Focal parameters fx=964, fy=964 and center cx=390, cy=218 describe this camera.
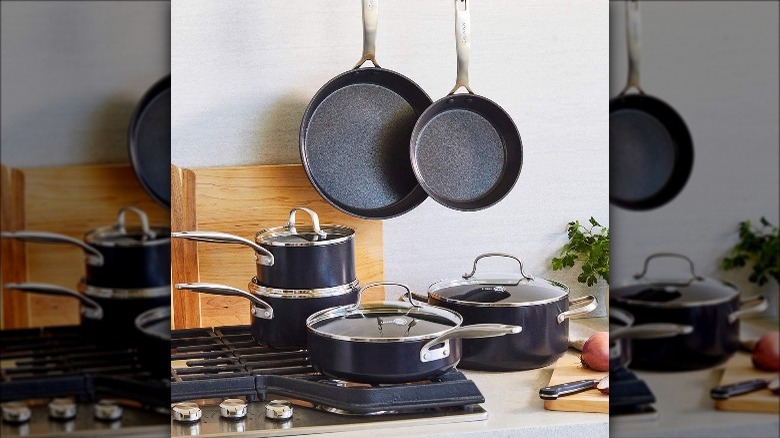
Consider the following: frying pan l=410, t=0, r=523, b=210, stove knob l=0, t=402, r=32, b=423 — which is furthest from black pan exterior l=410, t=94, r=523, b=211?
stove knob l=0, t=402, r=32, b=423

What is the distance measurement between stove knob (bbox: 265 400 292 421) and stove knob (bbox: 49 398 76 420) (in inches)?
10.5

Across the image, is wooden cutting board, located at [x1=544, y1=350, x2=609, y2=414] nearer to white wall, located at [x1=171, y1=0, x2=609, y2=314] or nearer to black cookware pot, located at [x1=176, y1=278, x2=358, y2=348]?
white wall, located at [x1=171, y1=0, x2=609, y2=314]

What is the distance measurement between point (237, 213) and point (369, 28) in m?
0.32

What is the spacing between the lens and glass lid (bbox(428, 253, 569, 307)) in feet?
4.59

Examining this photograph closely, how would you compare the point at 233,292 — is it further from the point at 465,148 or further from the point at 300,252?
the point at 465,148

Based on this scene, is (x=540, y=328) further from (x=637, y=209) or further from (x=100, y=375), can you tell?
(x=100, y=375)

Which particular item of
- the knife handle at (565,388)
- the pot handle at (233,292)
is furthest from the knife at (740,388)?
the pot handle at (233,292)

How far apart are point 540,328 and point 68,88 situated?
726 mm

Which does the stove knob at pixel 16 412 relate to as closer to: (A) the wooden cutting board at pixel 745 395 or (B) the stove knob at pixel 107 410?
(B) the stove knob at pixel 107 410

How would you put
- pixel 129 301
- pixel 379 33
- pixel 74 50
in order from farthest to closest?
1. pixel 379 33
2. pixel 129 301
3. pixel 74 50

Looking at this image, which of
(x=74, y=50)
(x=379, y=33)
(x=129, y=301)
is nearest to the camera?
(x=74, y=50)

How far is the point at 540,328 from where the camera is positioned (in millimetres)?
→ 1404

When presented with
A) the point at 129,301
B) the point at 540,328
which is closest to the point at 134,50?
the point at 129,301

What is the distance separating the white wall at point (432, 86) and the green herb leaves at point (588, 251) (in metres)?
0.01
